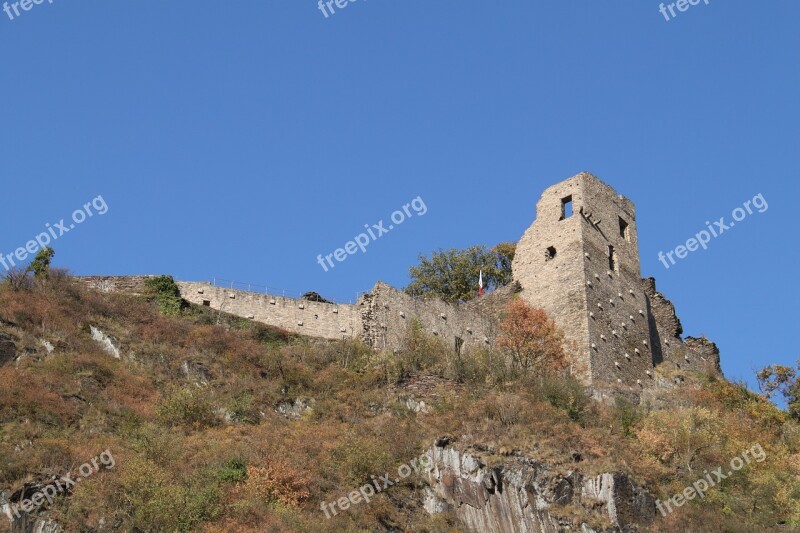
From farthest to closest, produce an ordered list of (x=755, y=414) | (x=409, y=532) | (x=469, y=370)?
(x=755, y=414) < (x=469, y=370) < (x=409, y=532)

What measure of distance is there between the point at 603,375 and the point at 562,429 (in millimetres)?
11867

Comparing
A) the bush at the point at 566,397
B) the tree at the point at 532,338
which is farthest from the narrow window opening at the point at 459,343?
the bush at the point at 566,397

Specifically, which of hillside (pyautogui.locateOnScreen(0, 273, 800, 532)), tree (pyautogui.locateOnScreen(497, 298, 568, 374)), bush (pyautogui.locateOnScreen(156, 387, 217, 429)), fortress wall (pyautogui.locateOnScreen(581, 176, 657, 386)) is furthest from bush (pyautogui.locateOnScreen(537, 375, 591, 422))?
bush (pyautogui.locateOnScreen(156, 387, 217, 429))

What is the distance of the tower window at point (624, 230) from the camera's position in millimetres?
50438

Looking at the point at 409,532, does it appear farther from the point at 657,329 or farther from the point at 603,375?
the point at 657,329

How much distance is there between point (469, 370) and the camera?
37031 mm

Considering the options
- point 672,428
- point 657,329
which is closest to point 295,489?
point 672,428

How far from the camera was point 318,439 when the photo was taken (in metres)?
31.5

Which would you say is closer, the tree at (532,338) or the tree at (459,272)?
the tree at (532,338)

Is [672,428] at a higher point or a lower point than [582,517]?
higher

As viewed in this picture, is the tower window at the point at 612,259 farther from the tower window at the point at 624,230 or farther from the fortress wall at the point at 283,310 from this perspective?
the fortress wall at the point at 283,310

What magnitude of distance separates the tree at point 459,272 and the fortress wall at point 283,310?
16810mm

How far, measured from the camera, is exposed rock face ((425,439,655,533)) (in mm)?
28609

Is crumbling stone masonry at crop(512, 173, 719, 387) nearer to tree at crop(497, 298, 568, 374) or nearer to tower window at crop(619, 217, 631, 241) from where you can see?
tower window at crop(619, 217, 631, 241)
